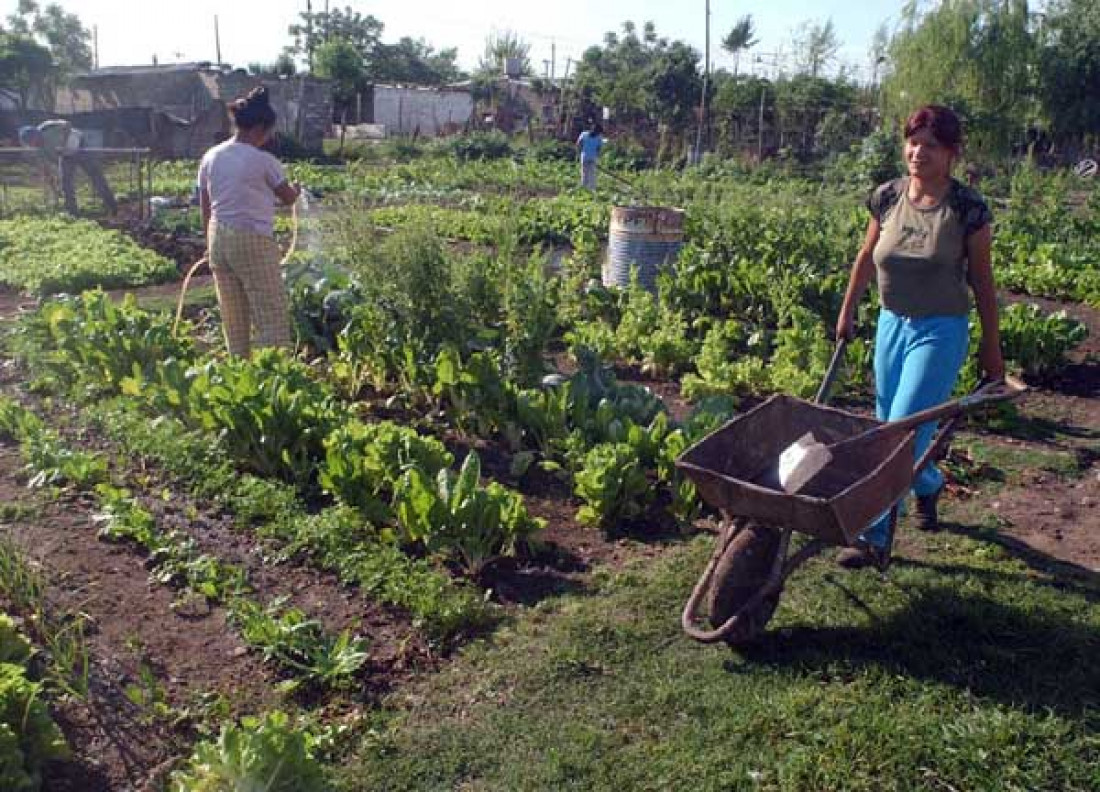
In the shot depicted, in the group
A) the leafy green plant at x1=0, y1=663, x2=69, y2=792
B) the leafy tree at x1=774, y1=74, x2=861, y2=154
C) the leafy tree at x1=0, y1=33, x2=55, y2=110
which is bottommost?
the leafy green plant at x1=0, y1=663, x2=69, y2=792

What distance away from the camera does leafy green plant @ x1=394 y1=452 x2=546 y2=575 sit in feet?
14.6

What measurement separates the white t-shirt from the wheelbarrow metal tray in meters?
3.78

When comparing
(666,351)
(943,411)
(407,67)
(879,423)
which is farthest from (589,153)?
(407,67)

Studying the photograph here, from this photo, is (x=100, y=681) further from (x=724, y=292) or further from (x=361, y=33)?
(x=361, y=33)

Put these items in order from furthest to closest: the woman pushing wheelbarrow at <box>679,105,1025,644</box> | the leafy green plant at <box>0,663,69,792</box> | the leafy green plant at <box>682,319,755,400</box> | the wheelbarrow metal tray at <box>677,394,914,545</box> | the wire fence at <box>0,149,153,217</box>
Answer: the wire fence at <box>0,149,153,217</box>
the leafy green plant at <box>682,319,755,400</box>
the woman pushing wheelbarrow at <box>679,105,1025,644</box>
the wheelbarrow metal tray at <box>677,394,914,545</box>
the leafy green plant at <box>0,663,69,792</box>

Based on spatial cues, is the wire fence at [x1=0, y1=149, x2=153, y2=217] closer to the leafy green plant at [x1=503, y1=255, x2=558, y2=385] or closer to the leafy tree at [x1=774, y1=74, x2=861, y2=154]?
the leafy green plant at [x1=503, y1=255, x2=558, y2=385]

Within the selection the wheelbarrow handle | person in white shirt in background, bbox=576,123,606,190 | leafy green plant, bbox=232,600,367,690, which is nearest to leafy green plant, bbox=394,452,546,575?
leafy green plant, bbox=232,600,367,690

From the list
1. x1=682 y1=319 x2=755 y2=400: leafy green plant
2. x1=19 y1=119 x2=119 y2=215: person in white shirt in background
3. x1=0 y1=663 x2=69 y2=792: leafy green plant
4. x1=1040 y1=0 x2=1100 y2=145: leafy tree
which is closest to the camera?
x1=0 y1=663 x2=69 y2=792: leafy green plant

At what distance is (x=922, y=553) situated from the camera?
15.5 feet

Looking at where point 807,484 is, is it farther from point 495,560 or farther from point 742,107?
point 742,107

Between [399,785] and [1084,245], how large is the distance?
12.4m

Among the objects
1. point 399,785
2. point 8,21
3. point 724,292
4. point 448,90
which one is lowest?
point 399,785

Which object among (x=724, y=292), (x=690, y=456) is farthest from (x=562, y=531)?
(x=724, y=292)

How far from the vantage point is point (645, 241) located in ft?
31.6
